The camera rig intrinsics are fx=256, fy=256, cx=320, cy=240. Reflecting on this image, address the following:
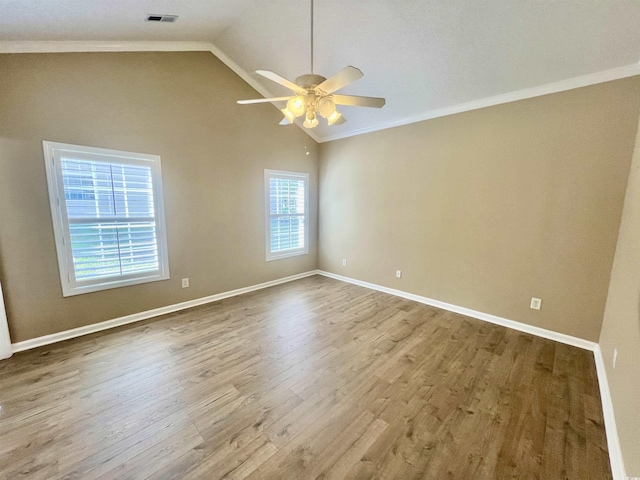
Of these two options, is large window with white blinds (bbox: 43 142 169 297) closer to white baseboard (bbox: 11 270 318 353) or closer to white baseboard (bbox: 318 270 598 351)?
white baseboard (bbox: 11 270 318 353)

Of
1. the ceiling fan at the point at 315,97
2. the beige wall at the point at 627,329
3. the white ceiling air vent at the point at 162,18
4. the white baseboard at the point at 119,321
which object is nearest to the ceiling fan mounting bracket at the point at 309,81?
the ceiling fan at the point at 315,97

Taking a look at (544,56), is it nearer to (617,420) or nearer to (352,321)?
(617,420)

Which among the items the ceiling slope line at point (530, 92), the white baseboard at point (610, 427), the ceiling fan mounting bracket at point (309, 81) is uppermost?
the ceiling slope line at point (530, 92)

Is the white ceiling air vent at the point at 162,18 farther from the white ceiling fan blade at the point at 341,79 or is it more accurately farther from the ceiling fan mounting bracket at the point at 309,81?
the white ceiling fan blade at the point at 341,79

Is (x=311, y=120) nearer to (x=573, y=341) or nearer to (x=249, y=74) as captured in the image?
(x=249, y=74)

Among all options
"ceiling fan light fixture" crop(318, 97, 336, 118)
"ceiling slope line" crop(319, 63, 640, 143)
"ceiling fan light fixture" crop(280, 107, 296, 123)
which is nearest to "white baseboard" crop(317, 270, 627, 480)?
"ceiling slope line" crop(319, 63, 640, 143)

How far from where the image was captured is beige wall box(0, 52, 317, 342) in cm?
236

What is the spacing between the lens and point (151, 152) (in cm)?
305

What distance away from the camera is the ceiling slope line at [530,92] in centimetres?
231

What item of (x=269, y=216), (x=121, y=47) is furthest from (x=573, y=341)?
(x=121, y=47)

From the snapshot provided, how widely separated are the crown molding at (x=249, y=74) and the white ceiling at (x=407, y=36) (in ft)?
0.04

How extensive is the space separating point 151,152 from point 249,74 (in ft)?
5.93

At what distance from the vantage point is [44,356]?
94.5 inches

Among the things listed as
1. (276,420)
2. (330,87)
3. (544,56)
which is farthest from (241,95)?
(276,420)
